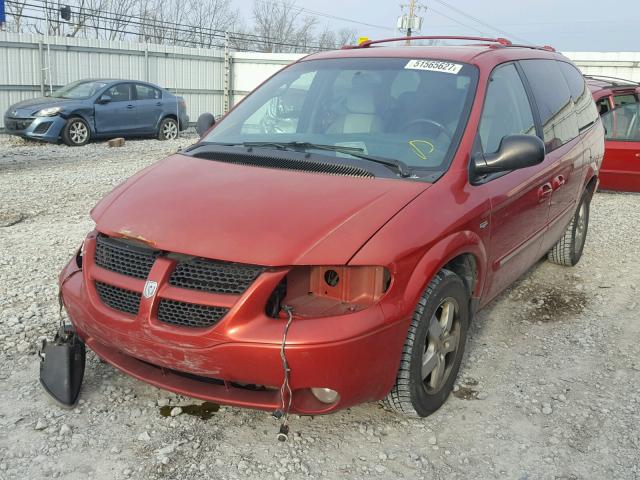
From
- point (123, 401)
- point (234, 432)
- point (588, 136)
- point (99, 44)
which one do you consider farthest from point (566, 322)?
point (99, 44)

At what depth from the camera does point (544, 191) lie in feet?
14.0

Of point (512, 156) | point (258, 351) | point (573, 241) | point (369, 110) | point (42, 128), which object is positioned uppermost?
point (369, 110)

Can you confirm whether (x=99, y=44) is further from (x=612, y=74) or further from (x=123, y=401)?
(x=123, y=401)

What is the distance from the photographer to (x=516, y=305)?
5008 millimetres

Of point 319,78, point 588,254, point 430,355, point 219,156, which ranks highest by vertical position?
point 319,78

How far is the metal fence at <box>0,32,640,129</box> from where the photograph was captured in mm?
16984

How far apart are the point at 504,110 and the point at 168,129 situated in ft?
45.0

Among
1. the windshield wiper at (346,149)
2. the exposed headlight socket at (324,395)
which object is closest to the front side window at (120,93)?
the windshield wiper at (346,149)

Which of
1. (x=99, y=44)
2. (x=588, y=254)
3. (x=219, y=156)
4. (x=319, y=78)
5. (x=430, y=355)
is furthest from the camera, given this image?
(x=99, y=44)

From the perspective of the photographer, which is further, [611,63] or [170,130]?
[611,63]

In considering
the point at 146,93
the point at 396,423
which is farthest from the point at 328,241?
the point at 146,93

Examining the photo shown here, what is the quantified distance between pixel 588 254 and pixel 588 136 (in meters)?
1.57

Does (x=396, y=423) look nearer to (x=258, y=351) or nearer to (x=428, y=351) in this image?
(x=428, y=351)

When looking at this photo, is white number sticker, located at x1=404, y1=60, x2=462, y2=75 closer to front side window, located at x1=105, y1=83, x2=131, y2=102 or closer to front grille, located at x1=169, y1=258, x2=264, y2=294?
front grille, located at x1=169, y1=258, x2=264, y2=294
